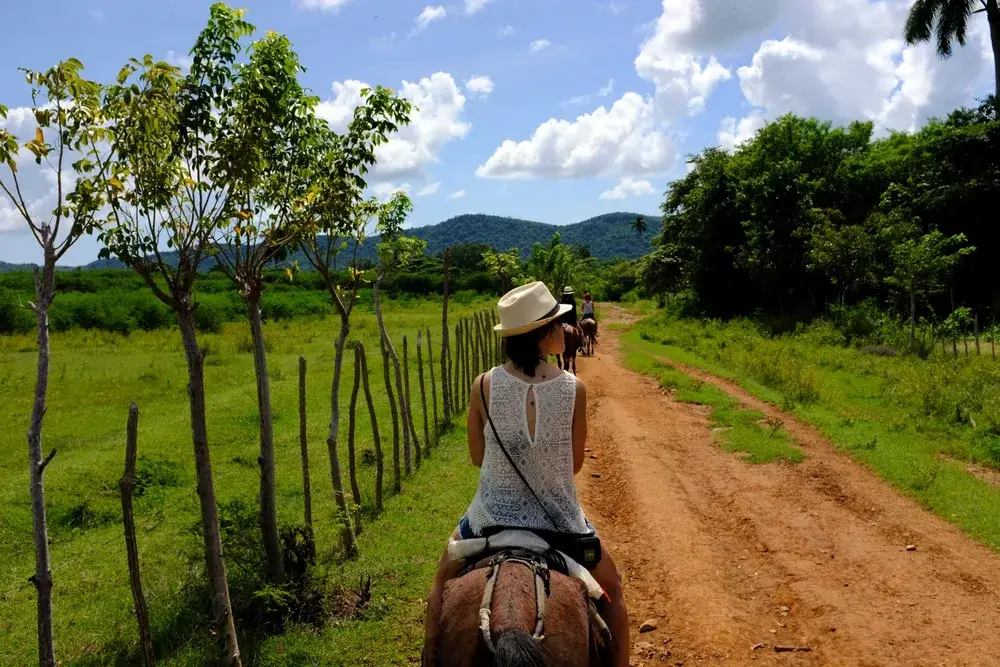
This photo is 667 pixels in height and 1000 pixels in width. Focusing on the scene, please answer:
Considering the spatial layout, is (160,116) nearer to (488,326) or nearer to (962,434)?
(962,434)

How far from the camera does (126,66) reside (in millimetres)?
3666

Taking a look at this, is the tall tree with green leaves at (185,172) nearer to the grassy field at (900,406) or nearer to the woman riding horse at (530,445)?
the woman riding horse at (530,445)

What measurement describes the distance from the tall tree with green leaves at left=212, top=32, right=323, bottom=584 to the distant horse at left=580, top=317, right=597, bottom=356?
12471 millimetres

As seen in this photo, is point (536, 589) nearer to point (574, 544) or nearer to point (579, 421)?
point (574, 544)

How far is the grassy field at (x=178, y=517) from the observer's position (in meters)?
5.24

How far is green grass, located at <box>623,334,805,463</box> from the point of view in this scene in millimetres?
9430

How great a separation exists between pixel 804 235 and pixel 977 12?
483 inches

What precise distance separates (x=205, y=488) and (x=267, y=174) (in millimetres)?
2270

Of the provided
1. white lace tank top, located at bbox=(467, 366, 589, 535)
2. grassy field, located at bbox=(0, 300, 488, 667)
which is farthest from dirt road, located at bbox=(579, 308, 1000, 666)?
white lace tank top, located at bbox=(467, 366, 589, 535)

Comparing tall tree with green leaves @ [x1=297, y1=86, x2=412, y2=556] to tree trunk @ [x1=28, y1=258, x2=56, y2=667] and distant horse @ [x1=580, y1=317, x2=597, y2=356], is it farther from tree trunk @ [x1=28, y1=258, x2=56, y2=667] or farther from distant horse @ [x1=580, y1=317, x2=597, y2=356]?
distant horse @ [x1=580, y1=317, x2=597, y2=356]

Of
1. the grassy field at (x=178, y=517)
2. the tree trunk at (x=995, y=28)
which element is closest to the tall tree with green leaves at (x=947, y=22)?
the tree trunk at (x=995, y=28)

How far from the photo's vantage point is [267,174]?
17.2 ft

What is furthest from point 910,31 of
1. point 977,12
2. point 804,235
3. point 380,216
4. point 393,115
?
point 393,115

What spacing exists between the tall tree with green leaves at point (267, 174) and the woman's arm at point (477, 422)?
2.02 metres
